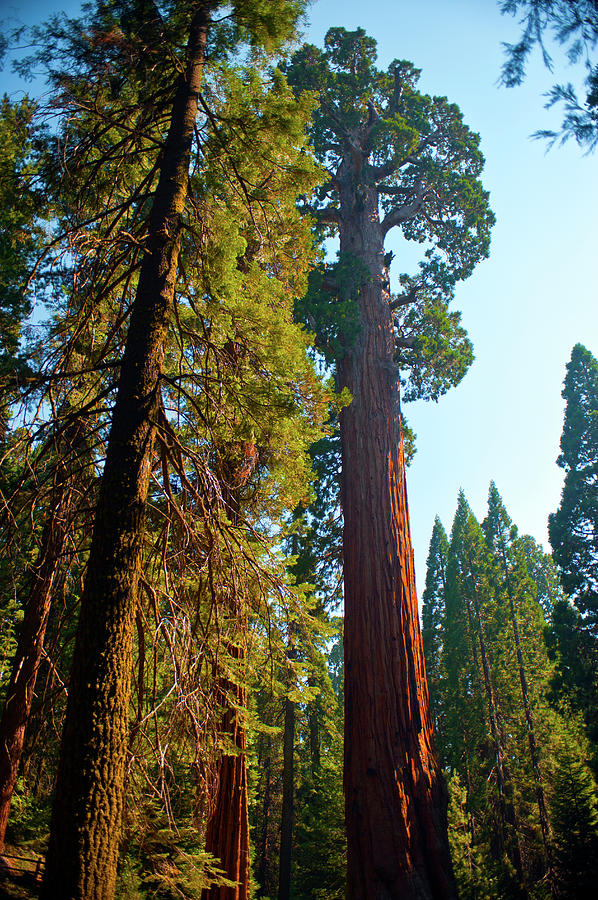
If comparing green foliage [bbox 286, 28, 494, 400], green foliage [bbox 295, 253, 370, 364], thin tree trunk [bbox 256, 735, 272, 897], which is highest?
green foliage [bbox 286, 28, 494, 400]

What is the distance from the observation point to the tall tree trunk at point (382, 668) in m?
Answer: 4.30

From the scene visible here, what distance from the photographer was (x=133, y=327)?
11.2 feet

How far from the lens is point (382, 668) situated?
5.11 metres

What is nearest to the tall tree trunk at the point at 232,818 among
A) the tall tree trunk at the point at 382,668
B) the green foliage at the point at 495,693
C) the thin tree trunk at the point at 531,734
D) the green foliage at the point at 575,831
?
the tall tree trunk at the point at 382,668

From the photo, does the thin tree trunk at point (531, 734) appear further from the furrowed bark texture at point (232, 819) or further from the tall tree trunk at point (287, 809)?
the furrowed bark texture at point (232, 819)

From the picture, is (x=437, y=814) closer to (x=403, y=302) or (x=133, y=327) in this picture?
(x=133, y=327)

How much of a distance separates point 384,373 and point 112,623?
533 cm

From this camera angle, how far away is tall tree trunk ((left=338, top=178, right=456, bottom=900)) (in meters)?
4.30

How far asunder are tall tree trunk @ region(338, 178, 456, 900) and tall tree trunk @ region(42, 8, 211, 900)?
9.54 feet

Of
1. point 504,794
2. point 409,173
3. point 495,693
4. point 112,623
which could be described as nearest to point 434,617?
point 495,693

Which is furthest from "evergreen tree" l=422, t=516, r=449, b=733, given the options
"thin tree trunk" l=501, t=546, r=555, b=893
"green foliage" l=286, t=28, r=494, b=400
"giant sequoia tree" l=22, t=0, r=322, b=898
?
"giant sequoia tree" l=22, t=0, r=322, b=898

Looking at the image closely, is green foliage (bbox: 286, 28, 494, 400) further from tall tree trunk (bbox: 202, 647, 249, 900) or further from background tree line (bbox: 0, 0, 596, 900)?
tall tree trunk (bbox: 202, 647, 249, 900)

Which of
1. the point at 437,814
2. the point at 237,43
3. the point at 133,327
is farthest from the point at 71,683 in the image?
the point at 237,43

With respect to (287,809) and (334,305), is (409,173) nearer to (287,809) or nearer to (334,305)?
(334,305)
